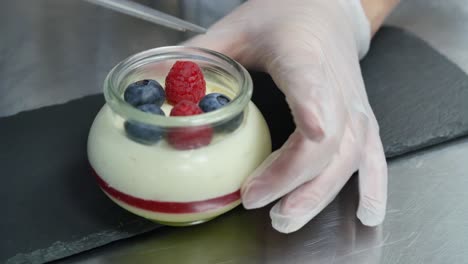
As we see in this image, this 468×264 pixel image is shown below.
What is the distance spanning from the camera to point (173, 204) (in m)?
0.61

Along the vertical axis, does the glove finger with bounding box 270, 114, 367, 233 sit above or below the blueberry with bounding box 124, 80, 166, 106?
below

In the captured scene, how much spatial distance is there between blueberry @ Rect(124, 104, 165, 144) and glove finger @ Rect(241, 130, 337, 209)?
0.11 m

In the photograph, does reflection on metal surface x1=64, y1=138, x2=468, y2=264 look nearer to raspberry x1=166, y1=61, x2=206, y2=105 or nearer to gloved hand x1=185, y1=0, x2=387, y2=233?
gloved hand x1=185, y1=0, x2=387, y2=233

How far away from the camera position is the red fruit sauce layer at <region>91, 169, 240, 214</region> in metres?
0.61

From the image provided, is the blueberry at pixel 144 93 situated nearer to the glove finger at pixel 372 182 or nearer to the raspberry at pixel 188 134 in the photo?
the raspberry at pixel 188 134

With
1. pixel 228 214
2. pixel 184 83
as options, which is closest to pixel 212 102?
pixel 184 83

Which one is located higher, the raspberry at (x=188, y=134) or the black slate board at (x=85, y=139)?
the raspberry at (x=188, y=134)

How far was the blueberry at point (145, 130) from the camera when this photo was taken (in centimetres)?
59

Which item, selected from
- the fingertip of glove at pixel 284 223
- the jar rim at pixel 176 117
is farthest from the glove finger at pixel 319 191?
the jar rim at pixel 176 117

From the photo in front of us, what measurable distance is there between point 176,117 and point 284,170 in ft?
0.43

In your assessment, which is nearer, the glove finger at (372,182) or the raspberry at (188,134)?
the raspberry at (188,134)

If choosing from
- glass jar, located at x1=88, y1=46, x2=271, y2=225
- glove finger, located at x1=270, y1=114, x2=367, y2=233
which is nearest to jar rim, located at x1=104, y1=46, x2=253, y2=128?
glass jar, located at x1=88, y1=46, x2=271, y2=225

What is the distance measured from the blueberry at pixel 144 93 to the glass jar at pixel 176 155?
0.04ft

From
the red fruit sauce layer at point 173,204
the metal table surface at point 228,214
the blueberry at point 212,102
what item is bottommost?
the metal table surface at point 228,214
